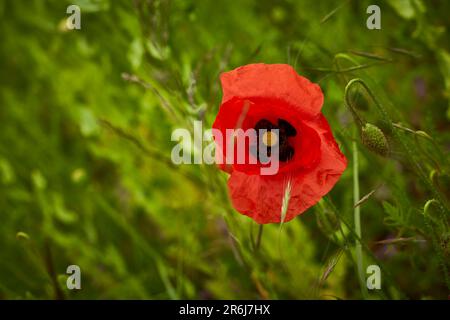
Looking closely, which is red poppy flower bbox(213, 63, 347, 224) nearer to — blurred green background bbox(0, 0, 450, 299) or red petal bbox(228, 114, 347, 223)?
red petal bbox(228, 114, 347, 223)

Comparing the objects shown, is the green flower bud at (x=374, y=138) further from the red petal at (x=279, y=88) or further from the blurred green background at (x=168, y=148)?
the blurred green background at (x=168, y=148)

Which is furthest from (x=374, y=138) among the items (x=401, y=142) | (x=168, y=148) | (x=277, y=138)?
(x=168, y=148)

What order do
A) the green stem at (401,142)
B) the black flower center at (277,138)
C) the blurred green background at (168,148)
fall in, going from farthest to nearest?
1. the blurred green background at (168,148)
2. the black flower center at (277,138)
3. the green stem at (401,142)

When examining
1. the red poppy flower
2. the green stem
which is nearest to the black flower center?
the red poppy flower

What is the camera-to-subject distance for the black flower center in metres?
0.73

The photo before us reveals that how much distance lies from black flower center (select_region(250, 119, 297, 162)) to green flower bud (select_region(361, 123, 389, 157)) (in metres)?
0.10

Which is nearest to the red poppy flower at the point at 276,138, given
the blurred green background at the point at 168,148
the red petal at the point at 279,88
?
the red petal at the point at 279,88

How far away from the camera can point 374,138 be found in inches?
26.0

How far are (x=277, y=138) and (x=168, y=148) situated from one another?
2.28 feet

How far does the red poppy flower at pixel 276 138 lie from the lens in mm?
648

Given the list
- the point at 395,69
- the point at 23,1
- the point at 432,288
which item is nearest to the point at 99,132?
the point at 23,1

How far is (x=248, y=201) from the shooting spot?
0.69 m

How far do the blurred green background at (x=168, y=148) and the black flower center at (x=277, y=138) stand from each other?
0.15 meters
